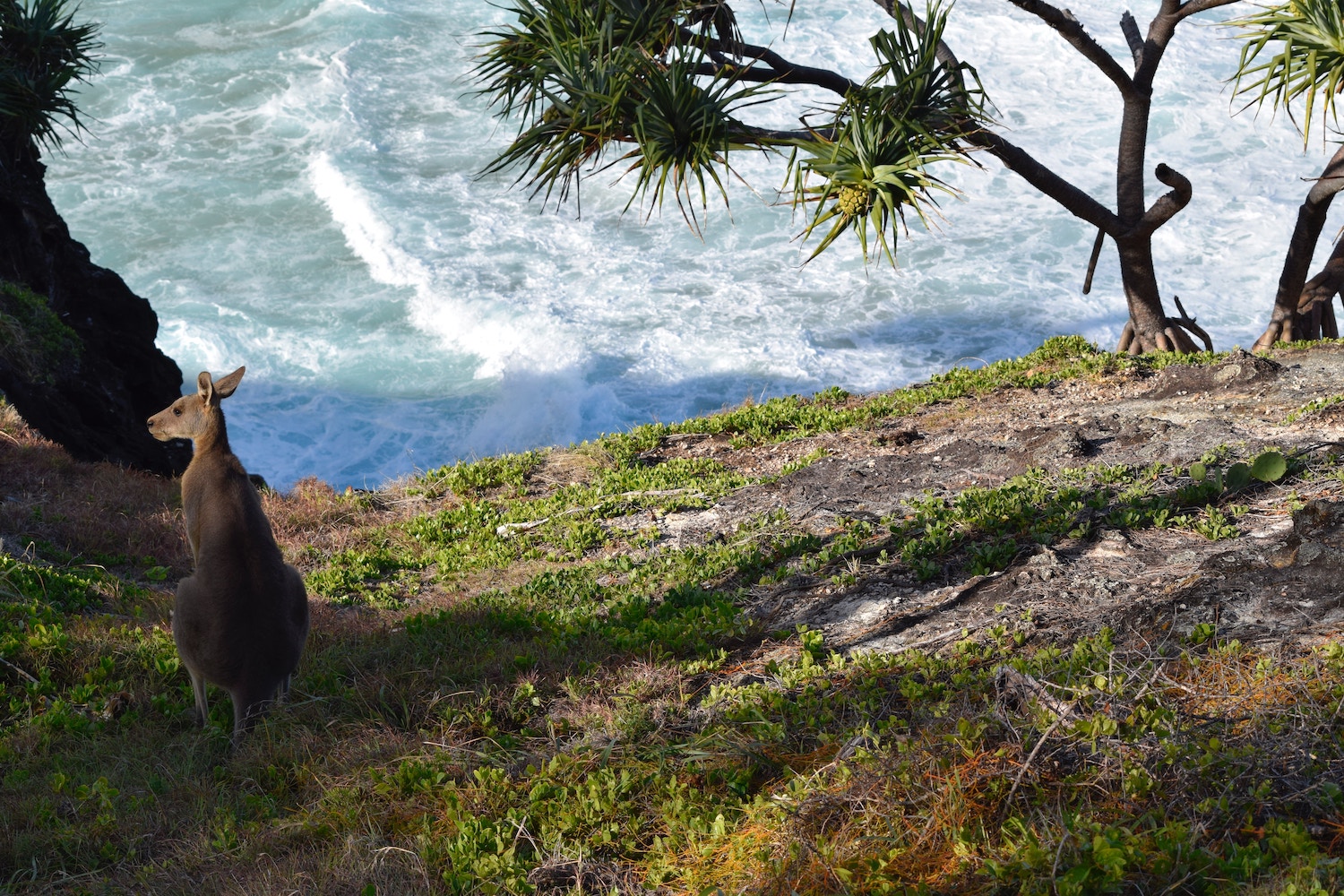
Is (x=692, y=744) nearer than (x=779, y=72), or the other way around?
(x=692, y=744)

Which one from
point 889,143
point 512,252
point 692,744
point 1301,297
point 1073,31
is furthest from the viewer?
point 512,252

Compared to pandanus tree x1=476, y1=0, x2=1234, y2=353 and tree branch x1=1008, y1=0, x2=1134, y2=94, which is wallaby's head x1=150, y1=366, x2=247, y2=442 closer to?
pandanus tree x1=476, y1=0, x2=1234, y2=353

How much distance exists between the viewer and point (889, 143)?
29.0 ft

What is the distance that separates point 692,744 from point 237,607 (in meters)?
2.50

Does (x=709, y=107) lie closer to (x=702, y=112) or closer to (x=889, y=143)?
(x=702, y=112)

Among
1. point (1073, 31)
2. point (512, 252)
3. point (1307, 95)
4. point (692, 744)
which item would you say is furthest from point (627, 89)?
point (512, 252)

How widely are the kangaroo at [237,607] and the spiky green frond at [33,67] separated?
1262cm

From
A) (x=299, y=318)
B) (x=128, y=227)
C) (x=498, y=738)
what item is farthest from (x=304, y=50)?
(x=498, y=738)

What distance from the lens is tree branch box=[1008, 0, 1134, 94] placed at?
1195 centimetres

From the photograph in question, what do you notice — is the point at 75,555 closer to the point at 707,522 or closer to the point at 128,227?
the point at 707,522

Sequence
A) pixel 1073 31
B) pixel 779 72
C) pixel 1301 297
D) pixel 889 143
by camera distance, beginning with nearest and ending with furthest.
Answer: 1. pixel 889 143
2. pixel 779 72
3. pixel 1073 31
4. pixel 1301 297

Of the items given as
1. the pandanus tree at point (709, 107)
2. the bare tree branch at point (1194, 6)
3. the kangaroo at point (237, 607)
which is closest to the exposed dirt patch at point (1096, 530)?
the pandanus tree at point (709, 107)

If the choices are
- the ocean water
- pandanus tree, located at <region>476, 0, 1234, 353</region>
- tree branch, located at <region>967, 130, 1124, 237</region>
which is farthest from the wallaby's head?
the ocean water

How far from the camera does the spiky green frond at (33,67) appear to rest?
15.4 m
